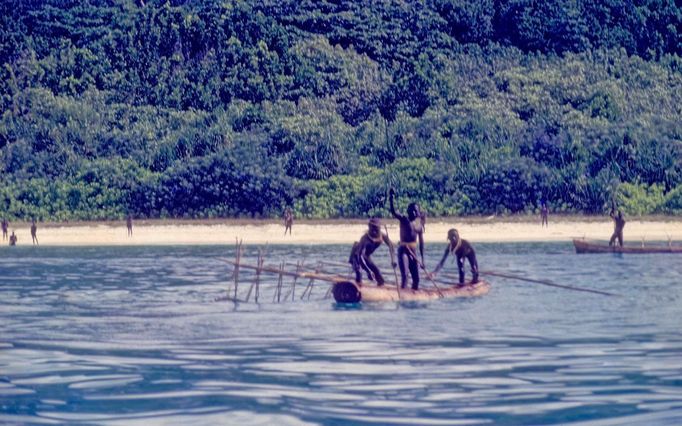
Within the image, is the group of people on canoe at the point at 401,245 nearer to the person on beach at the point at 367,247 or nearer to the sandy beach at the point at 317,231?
the person on beach at the point at 367,247

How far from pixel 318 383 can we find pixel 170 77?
73.3 metres

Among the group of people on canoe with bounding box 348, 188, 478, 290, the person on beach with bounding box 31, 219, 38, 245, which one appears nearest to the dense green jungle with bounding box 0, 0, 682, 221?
the person on beach with bounding box 31, 219, 38, 245

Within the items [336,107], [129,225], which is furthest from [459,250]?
[336,107]

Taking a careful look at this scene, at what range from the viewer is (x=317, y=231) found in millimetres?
61469

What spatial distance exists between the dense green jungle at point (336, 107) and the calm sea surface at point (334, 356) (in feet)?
95.7

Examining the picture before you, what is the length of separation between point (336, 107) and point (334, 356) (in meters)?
63.2

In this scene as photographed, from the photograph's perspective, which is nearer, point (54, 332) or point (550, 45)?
point (54, 332)

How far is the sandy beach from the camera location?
59.0 meters

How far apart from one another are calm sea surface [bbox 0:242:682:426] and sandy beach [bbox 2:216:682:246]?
22483 millimetres

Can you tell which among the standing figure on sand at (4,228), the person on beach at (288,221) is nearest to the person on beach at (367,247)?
the person on beach at (288,221)

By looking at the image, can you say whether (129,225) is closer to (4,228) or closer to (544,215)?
(4,228)

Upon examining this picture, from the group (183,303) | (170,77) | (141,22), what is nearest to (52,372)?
(183,303)

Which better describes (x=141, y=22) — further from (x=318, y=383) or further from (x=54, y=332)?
(x=318, y=383)

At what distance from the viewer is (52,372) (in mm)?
18734
